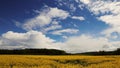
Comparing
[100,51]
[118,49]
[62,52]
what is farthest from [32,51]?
[118,49]

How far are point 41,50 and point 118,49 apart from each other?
39.8 metres

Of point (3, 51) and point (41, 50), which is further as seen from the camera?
→ point (41, 50)

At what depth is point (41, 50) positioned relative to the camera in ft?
419

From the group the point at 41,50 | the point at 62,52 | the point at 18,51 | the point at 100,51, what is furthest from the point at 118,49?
the point at 18,51

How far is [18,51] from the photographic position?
378 feet

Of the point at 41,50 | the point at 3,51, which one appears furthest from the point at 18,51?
the point at 41,50

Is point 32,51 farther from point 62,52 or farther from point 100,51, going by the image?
point 100,51

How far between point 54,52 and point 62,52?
176 inches

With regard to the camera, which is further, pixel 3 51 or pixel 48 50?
pixel 48 50

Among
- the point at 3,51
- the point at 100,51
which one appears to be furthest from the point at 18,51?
the point at 100,51

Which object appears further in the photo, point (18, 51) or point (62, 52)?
point (62, 52)

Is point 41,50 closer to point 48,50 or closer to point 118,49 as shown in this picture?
point 48,50

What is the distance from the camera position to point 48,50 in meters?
126

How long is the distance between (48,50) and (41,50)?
4308 mm
